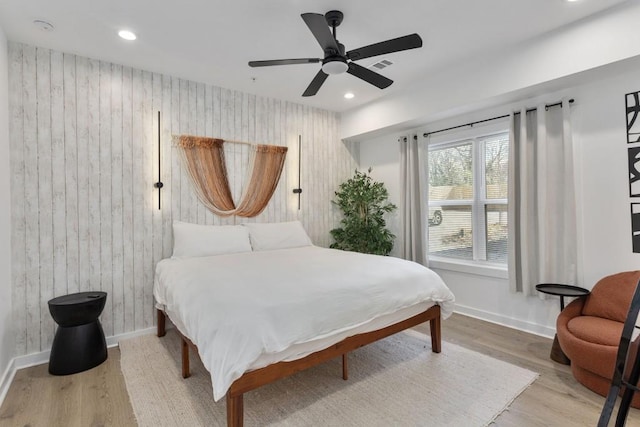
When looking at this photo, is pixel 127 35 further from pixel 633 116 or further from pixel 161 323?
pixel 633 116

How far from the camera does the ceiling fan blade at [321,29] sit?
1911 millimetres

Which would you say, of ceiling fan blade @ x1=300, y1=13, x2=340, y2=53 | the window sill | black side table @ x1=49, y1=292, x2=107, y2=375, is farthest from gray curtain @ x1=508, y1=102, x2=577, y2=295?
black side table @ x1=49, y1=292, x2=107, y2=375

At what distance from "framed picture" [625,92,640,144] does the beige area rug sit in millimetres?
2053

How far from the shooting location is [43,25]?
2.51 meters

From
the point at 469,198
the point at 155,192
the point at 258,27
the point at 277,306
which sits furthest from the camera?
the point at 469,198

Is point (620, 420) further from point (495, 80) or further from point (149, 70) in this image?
point (149, 70)

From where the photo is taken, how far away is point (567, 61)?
2639mm

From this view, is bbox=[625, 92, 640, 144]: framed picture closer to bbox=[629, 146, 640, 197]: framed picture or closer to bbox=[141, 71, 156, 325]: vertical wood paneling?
bbox=[629, 146, 640, 197]: framed picture

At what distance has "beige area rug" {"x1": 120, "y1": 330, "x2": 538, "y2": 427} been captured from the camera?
1.97 meters

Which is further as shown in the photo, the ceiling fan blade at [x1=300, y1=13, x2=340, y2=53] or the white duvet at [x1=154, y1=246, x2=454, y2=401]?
the ceiling fan blade at [x1=300, y1=13, x2=340, y2=53]

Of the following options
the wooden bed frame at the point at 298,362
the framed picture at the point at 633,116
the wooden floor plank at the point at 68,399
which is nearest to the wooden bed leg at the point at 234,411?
the wooden bed frame at the point at 298,362

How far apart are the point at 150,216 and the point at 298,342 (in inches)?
93.0

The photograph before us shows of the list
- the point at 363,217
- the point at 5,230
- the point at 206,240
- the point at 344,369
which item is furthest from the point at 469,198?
the point at 5,230

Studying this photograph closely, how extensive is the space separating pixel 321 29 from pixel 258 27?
834mm
